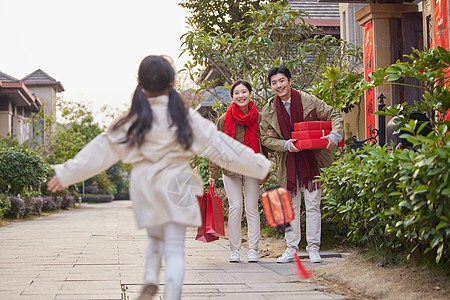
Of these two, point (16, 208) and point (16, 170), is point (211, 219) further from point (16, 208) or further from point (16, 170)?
point (16, 170)

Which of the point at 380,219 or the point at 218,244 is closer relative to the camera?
the point at 380,219

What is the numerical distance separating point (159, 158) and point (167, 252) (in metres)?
0.56

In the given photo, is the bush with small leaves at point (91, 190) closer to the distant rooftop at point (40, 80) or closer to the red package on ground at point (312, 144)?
the distant rooftop at point (40, 80)

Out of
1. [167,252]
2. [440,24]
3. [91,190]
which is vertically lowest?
[91,190]

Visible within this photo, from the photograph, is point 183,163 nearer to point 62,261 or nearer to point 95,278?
point 95,278

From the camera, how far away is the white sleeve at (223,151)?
12.0 ft

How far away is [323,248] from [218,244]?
2.05 m

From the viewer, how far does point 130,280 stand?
545cm

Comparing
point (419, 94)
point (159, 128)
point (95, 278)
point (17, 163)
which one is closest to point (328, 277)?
point (95, 278)

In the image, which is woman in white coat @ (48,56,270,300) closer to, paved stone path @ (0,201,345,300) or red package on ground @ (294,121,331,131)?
paved stone path @ (0,201,345,300)

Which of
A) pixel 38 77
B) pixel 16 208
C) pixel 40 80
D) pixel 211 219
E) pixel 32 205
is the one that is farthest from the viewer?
pixel 38 77

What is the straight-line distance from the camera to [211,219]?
683 cm

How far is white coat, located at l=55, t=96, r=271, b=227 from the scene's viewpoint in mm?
3500

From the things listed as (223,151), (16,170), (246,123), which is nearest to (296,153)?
(246,123)
